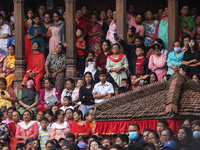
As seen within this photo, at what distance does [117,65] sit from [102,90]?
1251mm

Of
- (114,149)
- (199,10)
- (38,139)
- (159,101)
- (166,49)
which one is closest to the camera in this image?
(114,149)

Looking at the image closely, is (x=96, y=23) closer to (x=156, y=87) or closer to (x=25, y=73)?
(x=25, y=73)

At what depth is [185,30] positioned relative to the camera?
14633 millimetres

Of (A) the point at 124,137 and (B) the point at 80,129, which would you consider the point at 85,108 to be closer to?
(B) the point at 80,129

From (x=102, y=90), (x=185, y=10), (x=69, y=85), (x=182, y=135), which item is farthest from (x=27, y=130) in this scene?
(x=185, y=10)

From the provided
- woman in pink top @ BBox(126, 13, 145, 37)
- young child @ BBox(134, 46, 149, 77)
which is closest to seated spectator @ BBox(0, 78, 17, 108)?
young child @ BBox(134, 46, 149, 77)

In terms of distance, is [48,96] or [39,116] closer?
[39,116]

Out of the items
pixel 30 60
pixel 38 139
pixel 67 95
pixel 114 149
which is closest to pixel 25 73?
pixel 30 60

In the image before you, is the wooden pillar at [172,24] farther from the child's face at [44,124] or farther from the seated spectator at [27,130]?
the seated spectator at [27,130]

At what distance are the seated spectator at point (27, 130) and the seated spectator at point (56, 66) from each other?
2.48 metres

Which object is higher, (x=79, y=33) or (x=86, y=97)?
(x=79, y=33)

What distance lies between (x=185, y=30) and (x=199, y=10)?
2564mm

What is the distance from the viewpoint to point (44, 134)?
11.6m

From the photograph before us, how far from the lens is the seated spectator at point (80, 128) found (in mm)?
11008
